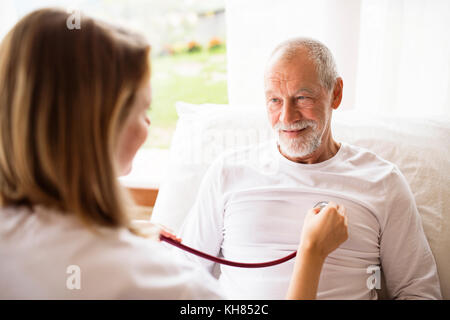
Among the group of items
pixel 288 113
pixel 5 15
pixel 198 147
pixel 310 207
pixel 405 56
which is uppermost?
pixel 5 15

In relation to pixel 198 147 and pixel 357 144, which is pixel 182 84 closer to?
pixel 198 147

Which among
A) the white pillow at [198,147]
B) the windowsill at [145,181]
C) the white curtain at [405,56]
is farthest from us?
the windowsill at [145,181]

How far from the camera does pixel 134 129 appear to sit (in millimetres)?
730

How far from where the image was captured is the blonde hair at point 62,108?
0.60 meters

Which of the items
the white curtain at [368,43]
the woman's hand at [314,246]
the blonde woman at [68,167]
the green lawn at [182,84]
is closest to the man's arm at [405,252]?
the woman's hand at [314,246]

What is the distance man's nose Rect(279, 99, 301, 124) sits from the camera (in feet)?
4.06

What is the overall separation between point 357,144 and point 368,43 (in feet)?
1.81

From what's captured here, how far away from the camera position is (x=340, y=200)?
46.6 inches

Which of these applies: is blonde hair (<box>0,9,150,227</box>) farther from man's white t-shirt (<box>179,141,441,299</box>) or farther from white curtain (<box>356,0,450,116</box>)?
white curtain (<box>356,0,450,116</box>)

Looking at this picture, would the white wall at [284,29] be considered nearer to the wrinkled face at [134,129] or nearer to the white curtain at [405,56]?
the white curtain at [405,56]

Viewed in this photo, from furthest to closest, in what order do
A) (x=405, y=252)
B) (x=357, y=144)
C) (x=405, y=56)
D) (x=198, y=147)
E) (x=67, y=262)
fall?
(x=405, y=56) → (x=198, y=147) → (x=357, y=144) → (x=405, y=252) → (x=67, y=262)

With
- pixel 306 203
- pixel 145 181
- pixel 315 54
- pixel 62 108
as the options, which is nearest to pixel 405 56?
pixel 315 54

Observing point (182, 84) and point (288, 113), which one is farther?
point (182, 84)

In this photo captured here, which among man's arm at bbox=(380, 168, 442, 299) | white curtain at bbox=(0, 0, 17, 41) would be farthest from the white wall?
white curtain at bbox=(0, 0, 17, 41)
